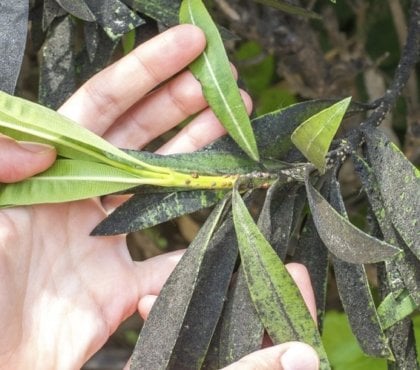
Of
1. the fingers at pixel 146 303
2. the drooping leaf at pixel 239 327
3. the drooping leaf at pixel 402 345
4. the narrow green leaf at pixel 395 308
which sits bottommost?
the fingers at pixel 146 303

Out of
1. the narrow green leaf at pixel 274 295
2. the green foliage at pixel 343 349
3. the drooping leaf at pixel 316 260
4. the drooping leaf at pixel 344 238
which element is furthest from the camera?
the green foliage at pixel 343 349

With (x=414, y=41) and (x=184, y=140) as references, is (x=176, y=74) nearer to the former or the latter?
(x=184, y=140)

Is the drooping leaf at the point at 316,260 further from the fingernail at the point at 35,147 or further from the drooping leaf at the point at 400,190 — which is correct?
the fingernail at the point at 35,147

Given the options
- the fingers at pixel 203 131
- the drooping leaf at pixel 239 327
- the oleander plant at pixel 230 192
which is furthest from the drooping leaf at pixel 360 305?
the fingers at pixel 203 131

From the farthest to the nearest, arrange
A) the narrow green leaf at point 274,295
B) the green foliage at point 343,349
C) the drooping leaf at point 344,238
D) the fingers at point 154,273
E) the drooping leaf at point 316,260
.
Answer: the green foliage at point 343,349 < the fingers at point 154,273 < the drooping leaf at point 316,260 < the narrow green leaf at point 274,295 < the drooping leaf at point 344,238

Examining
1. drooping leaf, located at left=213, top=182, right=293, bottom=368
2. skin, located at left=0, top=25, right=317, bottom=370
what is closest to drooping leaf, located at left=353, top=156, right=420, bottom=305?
drooping leaf, located at left=213, top=182, right=293, bottom=368

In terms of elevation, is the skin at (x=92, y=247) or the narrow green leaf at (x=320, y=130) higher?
the narrow green leaf at (x=320, y=130)

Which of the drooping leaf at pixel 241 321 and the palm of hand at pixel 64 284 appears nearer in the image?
the drooping leaf at pixel 241 321

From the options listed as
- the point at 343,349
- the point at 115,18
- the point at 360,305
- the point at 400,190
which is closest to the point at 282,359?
the point at 360,305
